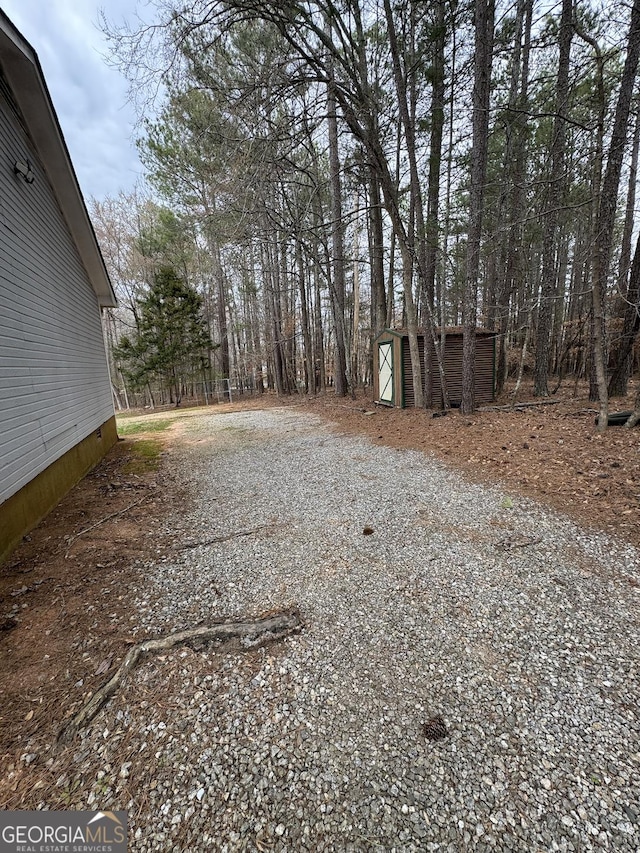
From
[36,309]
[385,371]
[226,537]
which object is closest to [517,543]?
[226,537]

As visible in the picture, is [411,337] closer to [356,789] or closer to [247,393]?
[356,789]

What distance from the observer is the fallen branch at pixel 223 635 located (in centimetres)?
182

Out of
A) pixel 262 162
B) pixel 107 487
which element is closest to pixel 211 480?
pixel 107 487

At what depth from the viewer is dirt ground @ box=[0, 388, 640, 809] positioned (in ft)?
5.19

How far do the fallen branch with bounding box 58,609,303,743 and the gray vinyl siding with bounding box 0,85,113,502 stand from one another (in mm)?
2203

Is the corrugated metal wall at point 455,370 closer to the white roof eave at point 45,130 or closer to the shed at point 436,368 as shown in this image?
the shed at point 436,368

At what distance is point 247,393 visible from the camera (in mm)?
21281

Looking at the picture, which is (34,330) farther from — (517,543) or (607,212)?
(607,212)

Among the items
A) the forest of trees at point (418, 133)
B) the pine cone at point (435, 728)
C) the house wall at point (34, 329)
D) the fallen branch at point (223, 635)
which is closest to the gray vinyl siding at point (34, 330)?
→ the house wall at point (34, 329)

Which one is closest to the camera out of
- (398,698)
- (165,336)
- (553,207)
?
(398,698)

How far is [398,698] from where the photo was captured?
5.31 feet

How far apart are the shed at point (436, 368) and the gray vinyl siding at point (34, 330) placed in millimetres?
7110

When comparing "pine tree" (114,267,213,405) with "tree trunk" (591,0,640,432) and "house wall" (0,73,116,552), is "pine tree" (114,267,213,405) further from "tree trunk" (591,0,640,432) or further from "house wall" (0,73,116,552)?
"tree trunk" (591,0,640,432)

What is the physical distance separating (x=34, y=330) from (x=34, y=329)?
0.05 feet
